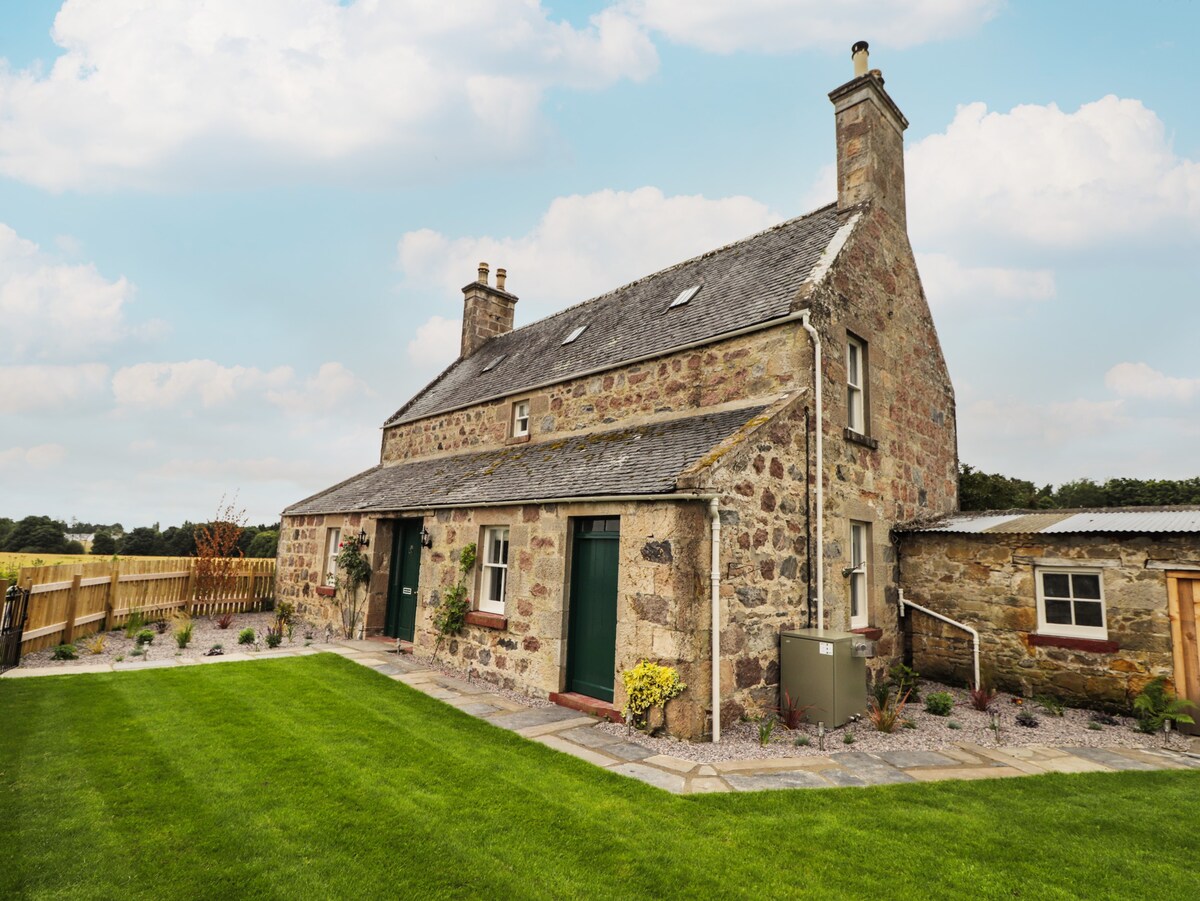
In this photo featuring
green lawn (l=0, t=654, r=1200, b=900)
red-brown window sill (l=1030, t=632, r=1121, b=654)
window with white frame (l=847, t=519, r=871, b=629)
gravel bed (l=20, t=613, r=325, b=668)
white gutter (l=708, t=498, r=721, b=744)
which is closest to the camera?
green lawn (l=0, t=654, r=1200, b=900)

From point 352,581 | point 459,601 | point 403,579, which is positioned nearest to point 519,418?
point 403,579

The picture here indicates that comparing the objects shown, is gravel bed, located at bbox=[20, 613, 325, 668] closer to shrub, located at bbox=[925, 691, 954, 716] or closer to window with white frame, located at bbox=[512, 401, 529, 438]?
window with white frame, located at bbox=[512, 401, 529, 438]

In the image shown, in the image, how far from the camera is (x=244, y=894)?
11.9 ft

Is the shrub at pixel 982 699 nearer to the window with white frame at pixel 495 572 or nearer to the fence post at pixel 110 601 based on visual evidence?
the window with white frame at pixel 495 572

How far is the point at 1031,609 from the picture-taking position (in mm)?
9344

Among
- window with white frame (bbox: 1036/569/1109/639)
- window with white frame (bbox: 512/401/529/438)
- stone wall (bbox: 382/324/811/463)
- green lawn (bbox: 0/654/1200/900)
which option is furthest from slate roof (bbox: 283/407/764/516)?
window with white frame (bbox: 1036/569/1109/639)

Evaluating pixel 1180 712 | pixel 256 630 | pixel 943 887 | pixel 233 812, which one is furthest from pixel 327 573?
pixel 1180 712

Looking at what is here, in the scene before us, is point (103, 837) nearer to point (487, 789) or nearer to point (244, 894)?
point (244, 894)

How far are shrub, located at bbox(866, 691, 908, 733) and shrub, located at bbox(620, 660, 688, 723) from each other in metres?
2.57

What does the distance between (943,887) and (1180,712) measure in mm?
6365

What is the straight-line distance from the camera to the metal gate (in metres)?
9.28

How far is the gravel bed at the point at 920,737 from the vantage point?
6656mm

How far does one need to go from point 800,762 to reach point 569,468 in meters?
5.26

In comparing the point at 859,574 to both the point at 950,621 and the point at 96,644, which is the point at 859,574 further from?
the point at 96,644
